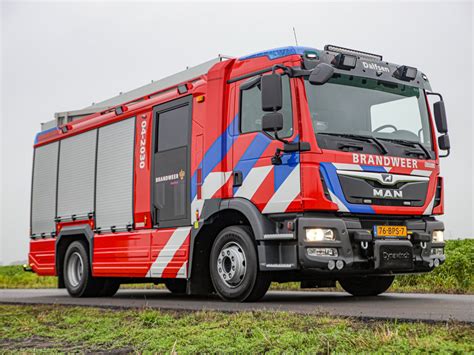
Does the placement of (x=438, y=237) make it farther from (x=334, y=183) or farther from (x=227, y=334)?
(x=227, y=334)

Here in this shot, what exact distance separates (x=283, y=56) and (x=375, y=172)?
1.92 metres

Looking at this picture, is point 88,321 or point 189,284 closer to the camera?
point 88,321

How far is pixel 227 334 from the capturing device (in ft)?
19.3

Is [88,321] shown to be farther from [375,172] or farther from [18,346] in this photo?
[375,172]

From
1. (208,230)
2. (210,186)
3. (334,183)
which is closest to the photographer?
(334,183)

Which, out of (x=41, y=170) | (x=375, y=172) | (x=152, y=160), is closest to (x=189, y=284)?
(x=152, y=160)

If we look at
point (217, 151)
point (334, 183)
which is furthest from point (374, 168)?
point (217, 151)

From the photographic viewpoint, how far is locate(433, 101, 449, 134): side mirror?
10.5 metres

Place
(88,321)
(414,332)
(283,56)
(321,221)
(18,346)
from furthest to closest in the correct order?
1. (283,56)
2. (321,221)
3. (88,321)
4. (18,346)
5. (414,332)

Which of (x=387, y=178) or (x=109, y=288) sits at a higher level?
(x=387, y=178)

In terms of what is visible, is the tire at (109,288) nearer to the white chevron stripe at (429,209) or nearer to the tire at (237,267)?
the tire at (237,267)

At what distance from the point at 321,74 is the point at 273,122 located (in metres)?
0.88

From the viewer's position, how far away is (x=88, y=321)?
7598 millimetres

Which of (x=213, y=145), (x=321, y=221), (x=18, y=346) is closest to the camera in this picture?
(x=18, y=346)
